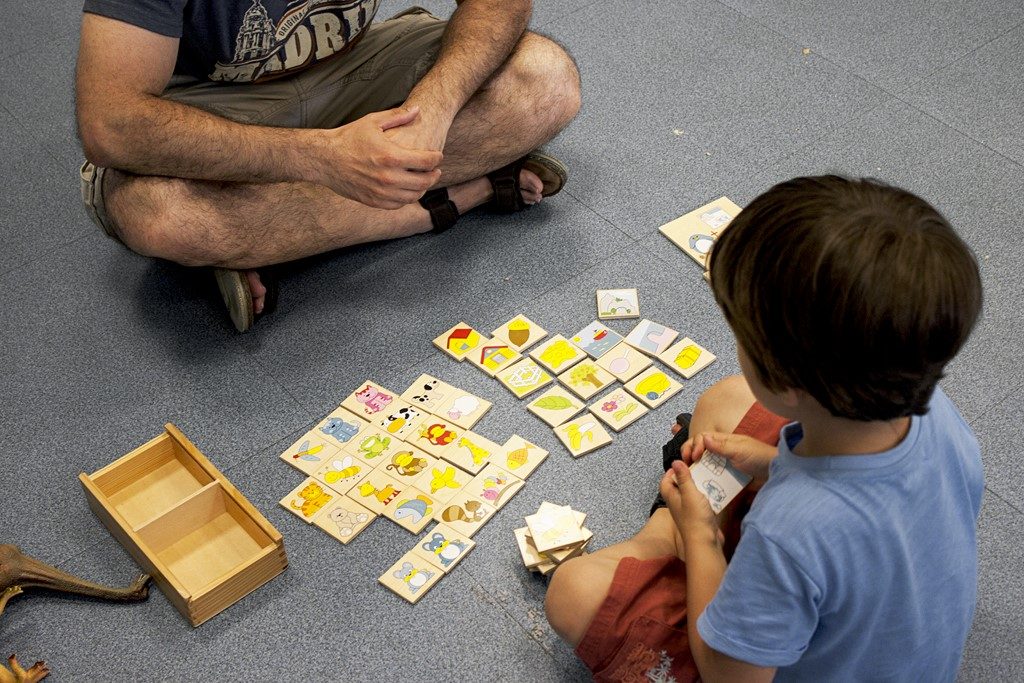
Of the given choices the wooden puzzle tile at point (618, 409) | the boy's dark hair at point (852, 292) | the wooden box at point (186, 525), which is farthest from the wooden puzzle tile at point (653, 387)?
the boy's dark hair at point (852, 292)

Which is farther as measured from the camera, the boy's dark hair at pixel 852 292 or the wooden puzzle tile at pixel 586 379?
the wooden puzzle tile at pixel 586 379

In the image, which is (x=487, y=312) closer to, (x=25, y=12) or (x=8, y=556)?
(x=8, y=556)

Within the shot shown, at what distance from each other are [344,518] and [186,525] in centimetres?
24

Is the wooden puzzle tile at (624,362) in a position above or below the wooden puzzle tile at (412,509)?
above

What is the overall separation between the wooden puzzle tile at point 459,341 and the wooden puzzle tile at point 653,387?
0.30 m

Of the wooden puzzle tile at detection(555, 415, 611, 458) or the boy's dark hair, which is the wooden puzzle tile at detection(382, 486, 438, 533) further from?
the boy's dark hair

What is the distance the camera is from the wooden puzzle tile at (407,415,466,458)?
1.74 m

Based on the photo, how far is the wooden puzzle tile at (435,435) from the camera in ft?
5.72

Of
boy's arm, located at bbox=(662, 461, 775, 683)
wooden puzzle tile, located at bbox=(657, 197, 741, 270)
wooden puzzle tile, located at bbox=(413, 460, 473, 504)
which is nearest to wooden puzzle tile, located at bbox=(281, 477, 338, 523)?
wooden puzzle tile, located at bbox=(413, 460, 473, 504)

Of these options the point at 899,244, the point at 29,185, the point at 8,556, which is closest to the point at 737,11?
the point at 29,185

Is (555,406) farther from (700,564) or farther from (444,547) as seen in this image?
(700,564)

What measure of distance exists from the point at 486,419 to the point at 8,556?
2.52 ft

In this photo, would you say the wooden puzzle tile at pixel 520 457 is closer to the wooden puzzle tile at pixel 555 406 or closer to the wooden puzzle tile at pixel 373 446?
the wooden puzzle tile at pixel 555 406

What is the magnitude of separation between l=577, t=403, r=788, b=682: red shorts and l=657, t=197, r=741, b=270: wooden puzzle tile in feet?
2.41
